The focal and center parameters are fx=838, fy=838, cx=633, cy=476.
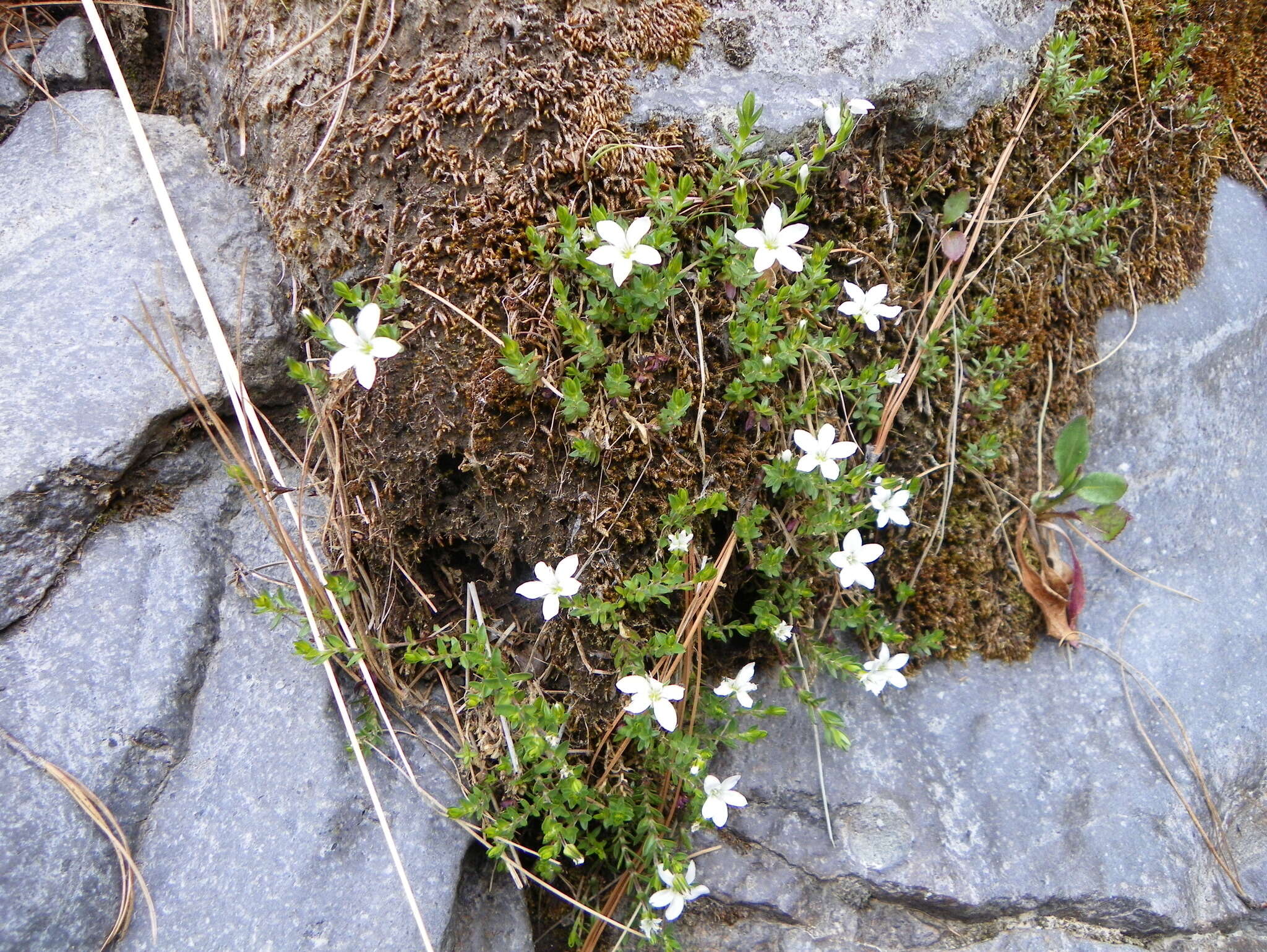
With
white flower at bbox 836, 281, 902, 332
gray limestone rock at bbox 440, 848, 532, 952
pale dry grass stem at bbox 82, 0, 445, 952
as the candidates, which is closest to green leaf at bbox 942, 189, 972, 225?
white flower at bbox 836, 281, 902, 332

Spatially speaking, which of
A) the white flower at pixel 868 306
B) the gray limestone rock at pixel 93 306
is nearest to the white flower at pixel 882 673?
the white flower at pixel 868 306

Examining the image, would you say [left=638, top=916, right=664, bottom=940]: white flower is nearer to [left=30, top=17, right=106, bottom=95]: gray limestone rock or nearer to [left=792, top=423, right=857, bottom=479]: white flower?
[left=792, top=423, right=857, bottom=479]: white flower

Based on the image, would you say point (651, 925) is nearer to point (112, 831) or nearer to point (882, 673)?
point (882, 673)

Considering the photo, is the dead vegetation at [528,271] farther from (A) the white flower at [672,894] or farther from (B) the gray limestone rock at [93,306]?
(A) the white flower at [672,894]

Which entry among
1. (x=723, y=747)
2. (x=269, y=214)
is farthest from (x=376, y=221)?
(x=723, y=747)

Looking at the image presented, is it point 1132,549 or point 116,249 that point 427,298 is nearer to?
point 116,249
